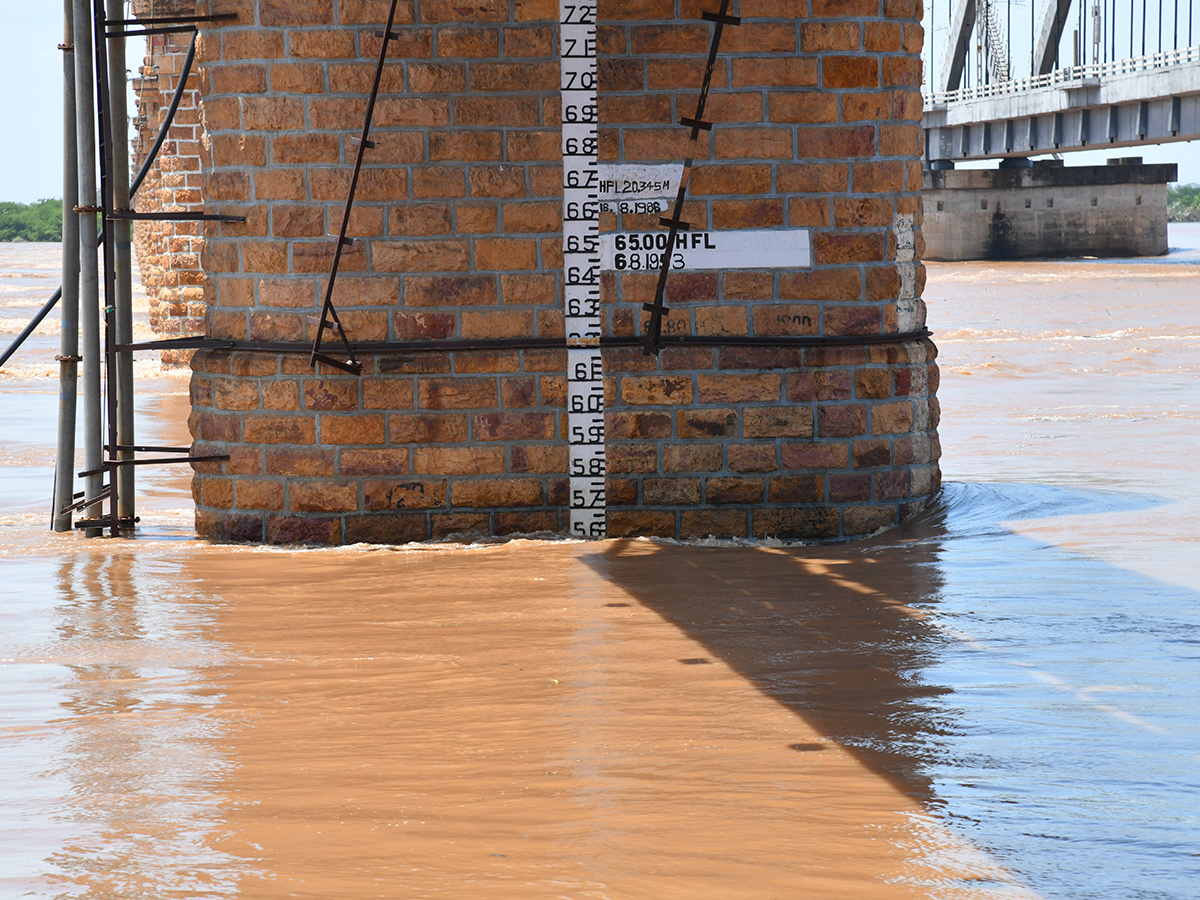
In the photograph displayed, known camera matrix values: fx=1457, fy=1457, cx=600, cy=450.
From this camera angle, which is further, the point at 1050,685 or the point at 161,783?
the point at 1050,685

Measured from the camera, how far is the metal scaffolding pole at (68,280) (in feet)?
23.9

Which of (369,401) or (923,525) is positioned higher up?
(369,401)

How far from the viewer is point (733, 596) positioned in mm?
5734

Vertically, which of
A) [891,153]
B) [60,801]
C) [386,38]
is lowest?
[60,801]

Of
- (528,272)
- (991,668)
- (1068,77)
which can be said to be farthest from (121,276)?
(1068,77)

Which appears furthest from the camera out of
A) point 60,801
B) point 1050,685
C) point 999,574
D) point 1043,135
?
point 1043,135

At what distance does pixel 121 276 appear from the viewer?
726 cm

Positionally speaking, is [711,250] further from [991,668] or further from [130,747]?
[130,747]

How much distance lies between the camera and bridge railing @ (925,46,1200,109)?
122ft

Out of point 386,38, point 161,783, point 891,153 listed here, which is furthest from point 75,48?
point 161,783

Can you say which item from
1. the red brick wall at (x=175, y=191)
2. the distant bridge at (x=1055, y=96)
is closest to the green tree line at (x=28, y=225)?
the distant bridge at (x=1055, y=96)

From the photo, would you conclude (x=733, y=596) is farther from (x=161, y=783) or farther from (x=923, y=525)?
(x=161, y=783)

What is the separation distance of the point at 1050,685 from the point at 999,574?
5.61 ft

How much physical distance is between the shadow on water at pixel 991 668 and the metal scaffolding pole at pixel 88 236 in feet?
8.81
